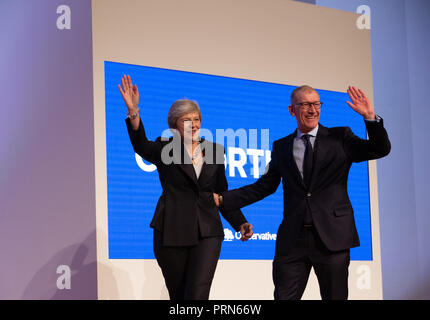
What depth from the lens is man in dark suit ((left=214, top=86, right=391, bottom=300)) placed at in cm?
359

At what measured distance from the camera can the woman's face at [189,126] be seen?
384 centimetres

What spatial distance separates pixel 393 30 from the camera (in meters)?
8.48

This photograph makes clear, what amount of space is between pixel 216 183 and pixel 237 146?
7.04 feet

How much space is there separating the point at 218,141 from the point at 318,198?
8.16 ft

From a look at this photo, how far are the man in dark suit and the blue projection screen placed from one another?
6.41 ft

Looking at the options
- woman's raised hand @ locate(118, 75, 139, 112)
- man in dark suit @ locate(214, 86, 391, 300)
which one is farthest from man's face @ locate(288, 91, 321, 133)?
woman's raised hand @ locate(118, 75, 139, 112)

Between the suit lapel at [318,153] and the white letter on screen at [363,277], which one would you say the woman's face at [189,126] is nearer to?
the suit lapel at [318,153]

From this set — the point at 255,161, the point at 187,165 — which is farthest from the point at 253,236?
the point at 187,165

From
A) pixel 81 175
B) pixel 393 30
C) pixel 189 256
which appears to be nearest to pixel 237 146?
pixel 81 175

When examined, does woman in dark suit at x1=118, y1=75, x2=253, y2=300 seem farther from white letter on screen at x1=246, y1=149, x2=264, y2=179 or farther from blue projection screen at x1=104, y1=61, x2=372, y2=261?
white letter on screen at x1=246, y1=149, x2=264, y2=179

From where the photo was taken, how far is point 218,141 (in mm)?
6051

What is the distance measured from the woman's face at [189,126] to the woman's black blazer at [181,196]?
8 centimetres

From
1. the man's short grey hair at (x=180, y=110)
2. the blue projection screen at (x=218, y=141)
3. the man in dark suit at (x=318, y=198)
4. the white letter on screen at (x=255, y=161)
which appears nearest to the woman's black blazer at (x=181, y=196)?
the man's short grey hair at (x=180, y=110)
